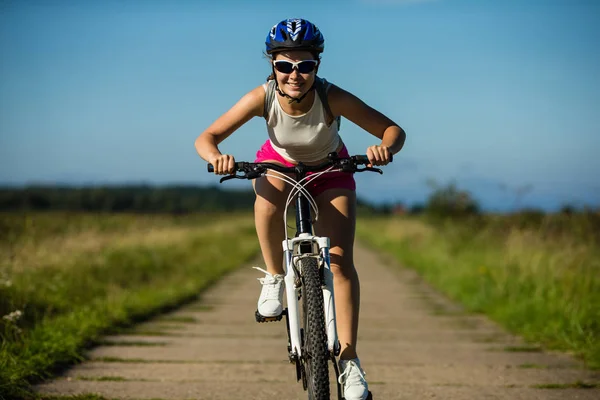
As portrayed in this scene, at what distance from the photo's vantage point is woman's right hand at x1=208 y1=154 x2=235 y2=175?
12.6 feet

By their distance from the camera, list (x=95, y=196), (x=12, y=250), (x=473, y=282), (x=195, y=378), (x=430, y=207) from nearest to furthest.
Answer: (x=195, y=378) → (x=12, y=250) → (x=473, y=282) → (x=430, y=207) → (x=95, y=196)

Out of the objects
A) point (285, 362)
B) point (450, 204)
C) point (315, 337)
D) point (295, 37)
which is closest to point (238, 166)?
point (295, 37)

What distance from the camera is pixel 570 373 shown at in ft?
18.9

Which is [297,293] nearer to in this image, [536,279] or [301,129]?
[301,129]

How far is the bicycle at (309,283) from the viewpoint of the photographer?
3684 mm

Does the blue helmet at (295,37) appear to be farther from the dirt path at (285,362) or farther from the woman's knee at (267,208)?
the dirt path at (285,362)

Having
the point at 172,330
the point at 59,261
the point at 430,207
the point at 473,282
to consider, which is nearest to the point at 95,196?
the point at 430,207

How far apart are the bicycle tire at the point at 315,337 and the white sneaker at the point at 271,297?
41 centimetres

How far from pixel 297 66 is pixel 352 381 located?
1.65 m

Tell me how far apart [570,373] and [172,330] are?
394 centimetres

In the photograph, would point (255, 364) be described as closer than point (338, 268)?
No

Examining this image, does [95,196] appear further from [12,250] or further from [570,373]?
[570,373]

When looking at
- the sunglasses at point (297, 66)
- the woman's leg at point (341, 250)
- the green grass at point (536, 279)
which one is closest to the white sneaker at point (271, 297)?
the woman's leg at point (341, 250)

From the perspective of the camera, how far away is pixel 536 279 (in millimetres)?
9945
